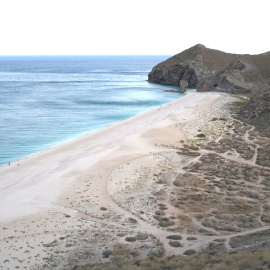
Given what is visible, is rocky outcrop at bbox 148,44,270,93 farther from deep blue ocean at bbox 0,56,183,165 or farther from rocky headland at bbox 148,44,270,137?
deep blue ocean at bbox 0,56,183,165

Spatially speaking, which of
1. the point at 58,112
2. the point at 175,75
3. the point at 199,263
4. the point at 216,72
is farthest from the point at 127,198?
the point at 175,75

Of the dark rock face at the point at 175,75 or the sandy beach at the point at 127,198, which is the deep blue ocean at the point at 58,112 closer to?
the sandy beach at the point at 127,198

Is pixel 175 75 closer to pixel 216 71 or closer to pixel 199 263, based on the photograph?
pixel 216 71

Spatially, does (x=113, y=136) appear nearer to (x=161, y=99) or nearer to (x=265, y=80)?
(x=161, y=99)

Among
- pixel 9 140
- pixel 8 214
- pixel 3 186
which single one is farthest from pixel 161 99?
pixel 8 214

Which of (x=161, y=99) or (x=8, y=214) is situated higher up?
(x=161, y=99)

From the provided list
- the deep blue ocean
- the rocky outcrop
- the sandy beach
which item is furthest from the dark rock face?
the sandy beach
